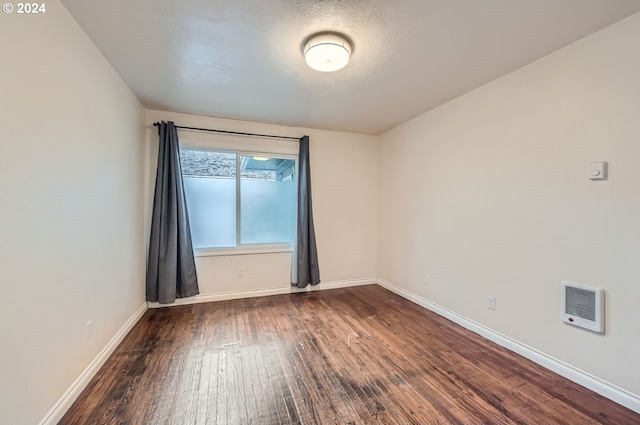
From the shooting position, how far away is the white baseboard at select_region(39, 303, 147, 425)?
4.91ft

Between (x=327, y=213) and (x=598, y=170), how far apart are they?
2950mm

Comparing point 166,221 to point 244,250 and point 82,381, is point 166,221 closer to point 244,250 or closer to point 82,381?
point 244,250

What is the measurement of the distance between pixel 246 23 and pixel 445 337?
3.12 meters

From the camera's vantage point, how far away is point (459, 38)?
1.89 metres

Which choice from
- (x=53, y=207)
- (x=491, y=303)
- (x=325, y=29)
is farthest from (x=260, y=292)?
(x=325, y=29)

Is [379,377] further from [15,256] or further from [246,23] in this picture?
[246,23]

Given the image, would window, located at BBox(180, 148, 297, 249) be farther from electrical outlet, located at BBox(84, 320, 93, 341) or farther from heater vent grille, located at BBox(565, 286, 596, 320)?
heater vent grille, located at BBox(565, 286, 596, 320)

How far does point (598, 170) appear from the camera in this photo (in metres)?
1.81

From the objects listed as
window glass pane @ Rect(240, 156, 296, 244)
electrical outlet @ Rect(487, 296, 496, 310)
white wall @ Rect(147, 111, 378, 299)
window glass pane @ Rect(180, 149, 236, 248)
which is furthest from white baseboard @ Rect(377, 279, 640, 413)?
window glass pane @ Rect(180, 149, 236, 248)

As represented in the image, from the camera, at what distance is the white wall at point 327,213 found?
3574 mm

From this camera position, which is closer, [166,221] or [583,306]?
[583,306]

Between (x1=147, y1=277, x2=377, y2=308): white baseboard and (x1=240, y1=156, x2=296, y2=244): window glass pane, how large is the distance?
0.72m

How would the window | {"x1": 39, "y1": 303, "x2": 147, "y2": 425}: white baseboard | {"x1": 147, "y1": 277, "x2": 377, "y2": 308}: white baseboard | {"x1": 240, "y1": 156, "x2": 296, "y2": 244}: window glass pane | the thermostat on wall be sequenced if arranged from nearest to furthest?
{"x1": 39, "y1": 303, "x2": 147, "y2": 425}: white baseboard, the thermostat on wall, {"x1": 147, "y1": 277, "x2": 377, "y2": 308}: white baseboard, the window, {"x1": 240, "y1": 156, "x2": 296, "y2": 244}: window glass pane

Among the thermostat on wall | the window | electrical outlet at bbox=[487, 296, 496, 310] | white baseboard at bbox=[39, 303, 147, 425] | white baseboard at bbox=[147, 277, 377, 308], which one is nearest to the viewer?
white baseboard at bbox=[39, 303, 147, 425]
